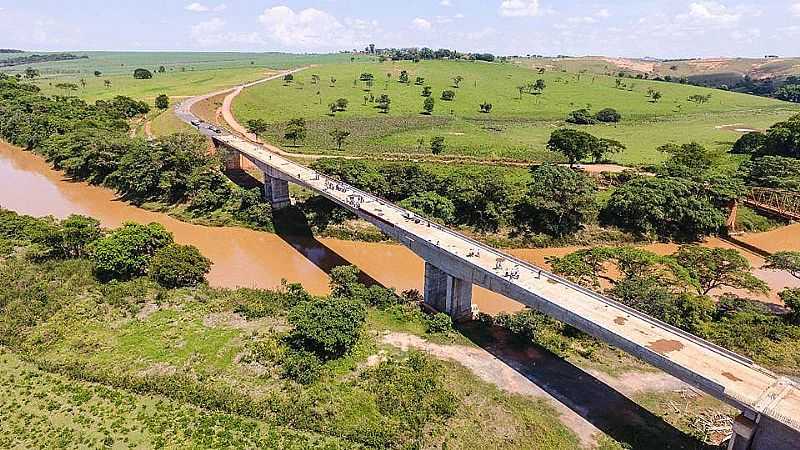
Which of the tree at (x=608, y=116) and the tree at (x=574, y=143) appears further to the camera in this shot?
the tree at (x=608, y=116)

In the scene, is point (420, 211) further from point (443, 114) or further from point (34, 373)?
point (443, 114)

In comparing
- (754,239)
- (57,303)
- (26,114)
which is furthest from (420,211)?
(26,114)

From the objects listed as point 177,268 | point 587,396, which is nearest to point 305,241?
point 177,268

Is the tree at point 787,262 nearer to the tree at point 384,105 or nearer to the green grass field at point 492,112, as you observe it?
the green grass field at point 492,112

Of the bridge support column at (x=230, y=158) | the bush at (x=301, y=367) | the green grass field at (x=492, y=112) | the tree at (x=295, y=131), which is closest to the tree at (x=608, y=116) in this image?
the green grass field at (x=492, y=112)

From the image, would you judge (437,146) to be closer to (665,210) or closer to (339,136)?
(339,136)

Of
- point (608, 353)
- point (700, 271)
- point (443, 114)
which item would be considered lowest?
point (608, 353)
